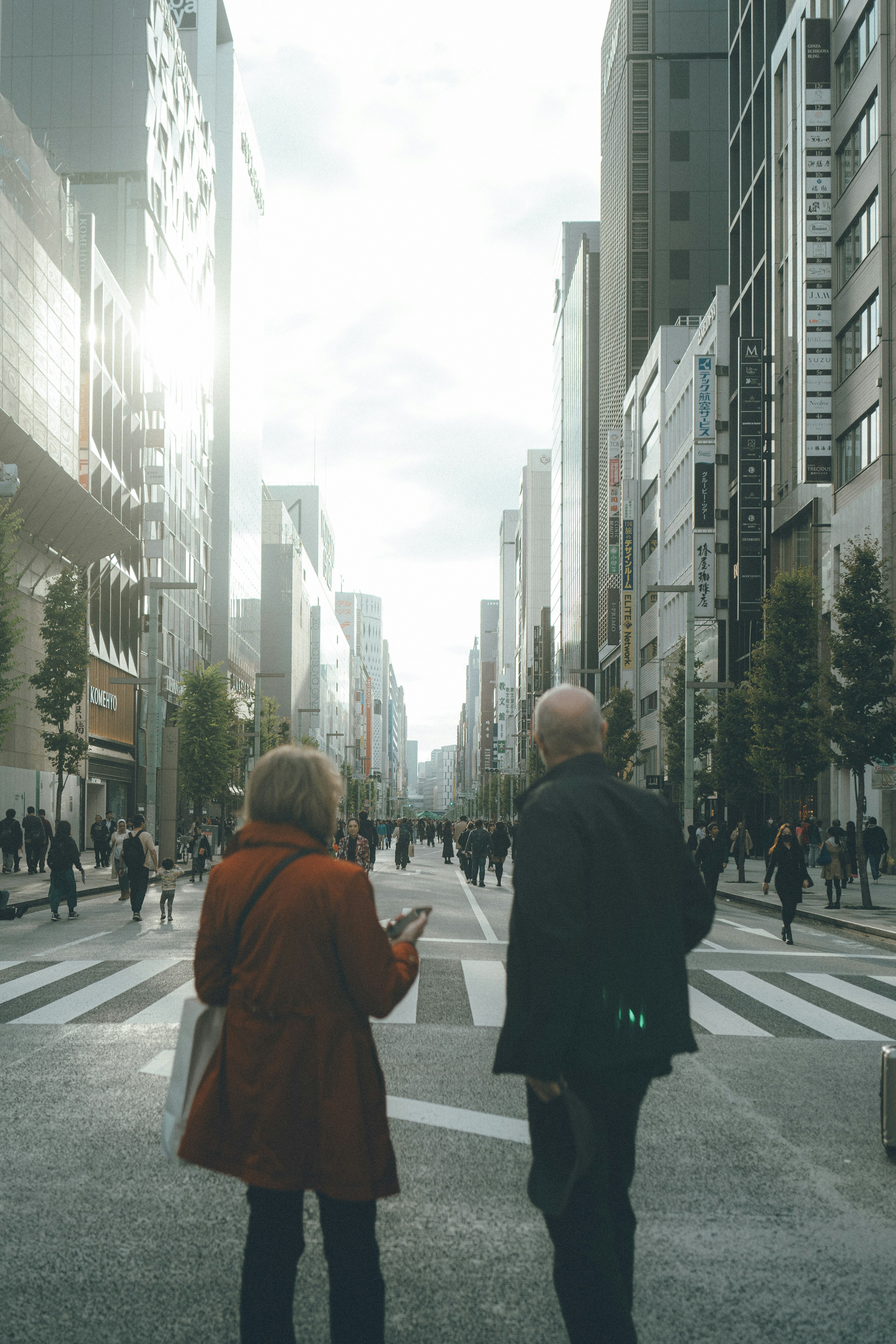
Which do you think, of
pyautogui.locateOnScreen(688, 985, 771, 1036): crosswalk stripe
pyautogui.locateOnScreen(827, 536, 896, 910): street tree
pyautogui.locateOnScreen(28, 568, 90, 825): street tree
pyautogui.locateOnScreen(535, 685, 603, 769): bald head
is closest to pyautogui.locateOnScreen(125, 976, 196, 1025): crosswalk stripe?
pyautogui.locateOnScreen(688, 985, 771, 1036): crosswalk stripe

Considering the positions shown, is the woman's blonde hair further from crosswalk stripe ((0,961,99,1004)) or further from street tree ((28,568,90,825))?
street tree ((28,568,90,825))

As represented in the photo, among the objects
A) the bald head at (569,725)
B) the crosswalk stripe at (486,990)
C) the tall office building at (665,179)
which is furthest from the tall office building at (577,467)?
the bald head at (569,725)

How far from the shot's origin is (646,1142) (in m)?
6.28

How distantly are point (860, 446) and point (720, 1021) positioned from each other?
2859 cm

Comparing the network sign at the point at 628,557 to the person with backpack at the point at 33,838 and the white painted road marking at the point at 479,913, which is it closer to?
the white painted road marking at the point at 479,913

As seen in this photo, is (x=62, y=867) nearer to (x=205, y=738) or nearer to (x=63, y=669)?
(x=63, y=669)

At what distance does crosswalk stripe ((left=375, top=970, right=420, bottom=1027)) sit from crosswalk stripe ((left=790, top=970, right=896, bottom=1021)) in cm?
393

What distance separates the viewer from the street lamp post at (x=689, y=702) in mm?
35125

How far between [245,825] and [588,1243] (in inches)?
56.3

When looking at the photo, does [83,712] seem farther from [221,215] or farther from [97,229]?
[221,215]

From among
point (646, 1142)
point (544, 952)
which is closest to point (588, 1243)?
point (544, 952)

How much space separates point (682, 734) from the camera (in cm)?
4550

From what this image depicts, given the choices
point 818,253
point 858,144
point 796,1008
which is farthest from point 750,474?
point 796,1008

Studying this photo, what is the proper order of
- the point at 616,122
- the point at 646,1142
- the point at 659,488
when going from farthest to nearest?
the point at 616,122 → the point at 659,488 → the point at 646,1142
